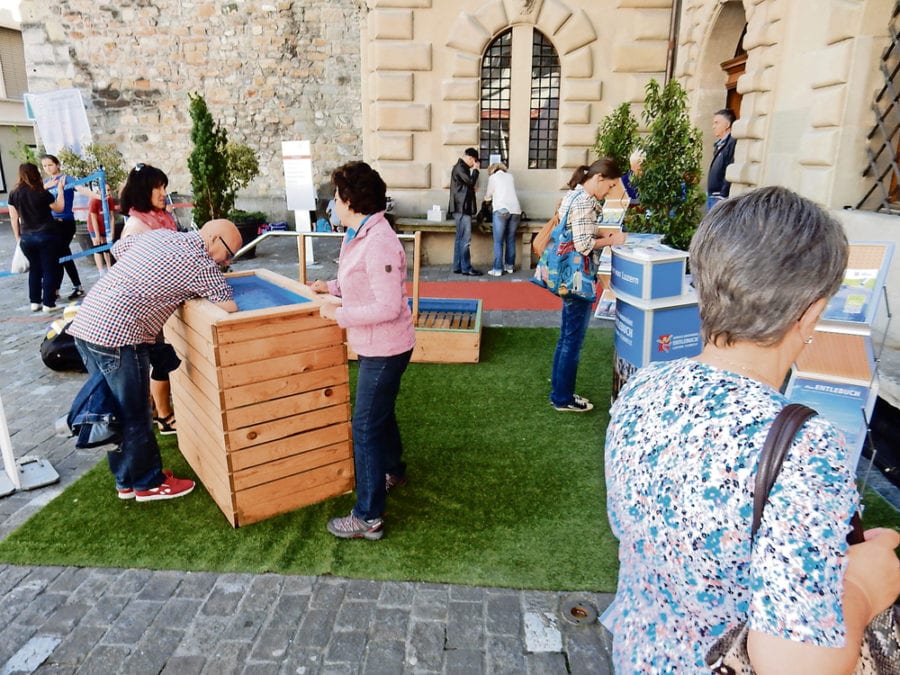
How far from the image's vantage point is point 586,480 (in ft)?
13.9

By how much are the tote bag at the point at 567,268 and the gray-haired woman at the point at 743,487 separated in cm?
341

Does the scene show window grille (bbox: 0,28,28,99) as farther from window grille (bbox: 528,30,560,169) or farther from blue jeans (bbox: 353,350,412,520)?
blue jeans (bbox: 353,350,412,520)

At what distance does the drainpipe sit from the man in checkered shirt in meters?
9.20

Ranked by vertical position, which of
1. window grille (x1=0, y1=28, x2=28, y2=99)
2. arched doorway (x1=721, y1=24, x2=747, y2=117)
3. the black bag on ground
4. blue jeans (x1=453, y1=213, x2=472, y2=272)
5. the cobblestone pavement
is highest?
window grille (x1=0, y1=28, x2=28, y2=99)

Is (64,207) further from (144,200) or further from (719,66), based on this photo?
(719,66)

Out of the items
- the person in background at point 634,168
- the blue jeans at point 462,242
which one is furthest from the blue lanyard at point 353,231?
the blue jeans at point 462,242

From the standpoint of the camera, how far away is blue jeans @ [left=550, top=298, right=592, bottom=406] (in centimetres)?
491

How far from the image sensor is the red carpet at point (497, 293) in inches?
341

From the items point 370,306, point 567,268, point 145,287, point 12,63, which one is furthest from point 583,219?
point 12,63

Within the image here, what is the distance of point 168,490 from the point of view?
13.2 ft

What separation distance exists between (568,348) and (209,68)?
45.5 feet

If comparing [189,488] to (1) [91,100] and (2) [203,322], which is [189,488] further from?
(1) [91,100]

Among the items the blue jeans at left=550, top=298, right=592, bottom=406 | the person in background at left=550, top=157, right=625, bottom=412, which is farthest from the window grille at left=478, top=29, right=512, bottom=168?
the blue jeans at left=550, top=298, right=592, bottom=406

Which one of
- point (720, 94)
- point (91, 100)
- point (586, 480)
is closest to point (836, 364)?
point (586, 480)
